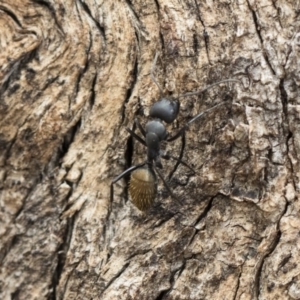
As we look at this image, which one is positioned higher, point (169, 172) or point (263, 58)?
point (263, 58)

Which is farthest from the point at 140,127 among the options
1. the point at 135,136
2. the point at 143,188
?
the point at 143,188

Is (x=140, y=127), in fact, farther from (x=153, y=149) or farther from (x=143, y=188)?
(x=143, y=188)

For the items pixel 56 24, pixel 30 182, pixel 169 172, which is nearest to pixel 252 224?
pixel 169 172

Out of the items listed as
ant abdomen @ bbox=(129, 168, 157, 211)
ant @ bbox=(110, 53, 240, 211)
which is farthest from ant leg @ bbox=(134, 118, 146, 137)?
ant abdomen @ bbox=(129, 168, 157, 211)

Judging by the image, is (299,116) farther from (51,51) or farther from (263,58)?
(51,51)

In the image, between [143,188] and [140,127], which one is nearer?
[143,188]

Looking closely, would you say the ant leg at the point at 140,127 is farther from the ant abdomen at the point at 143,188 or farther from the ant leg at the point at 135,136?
the ant abdomen at the point at 143,188
